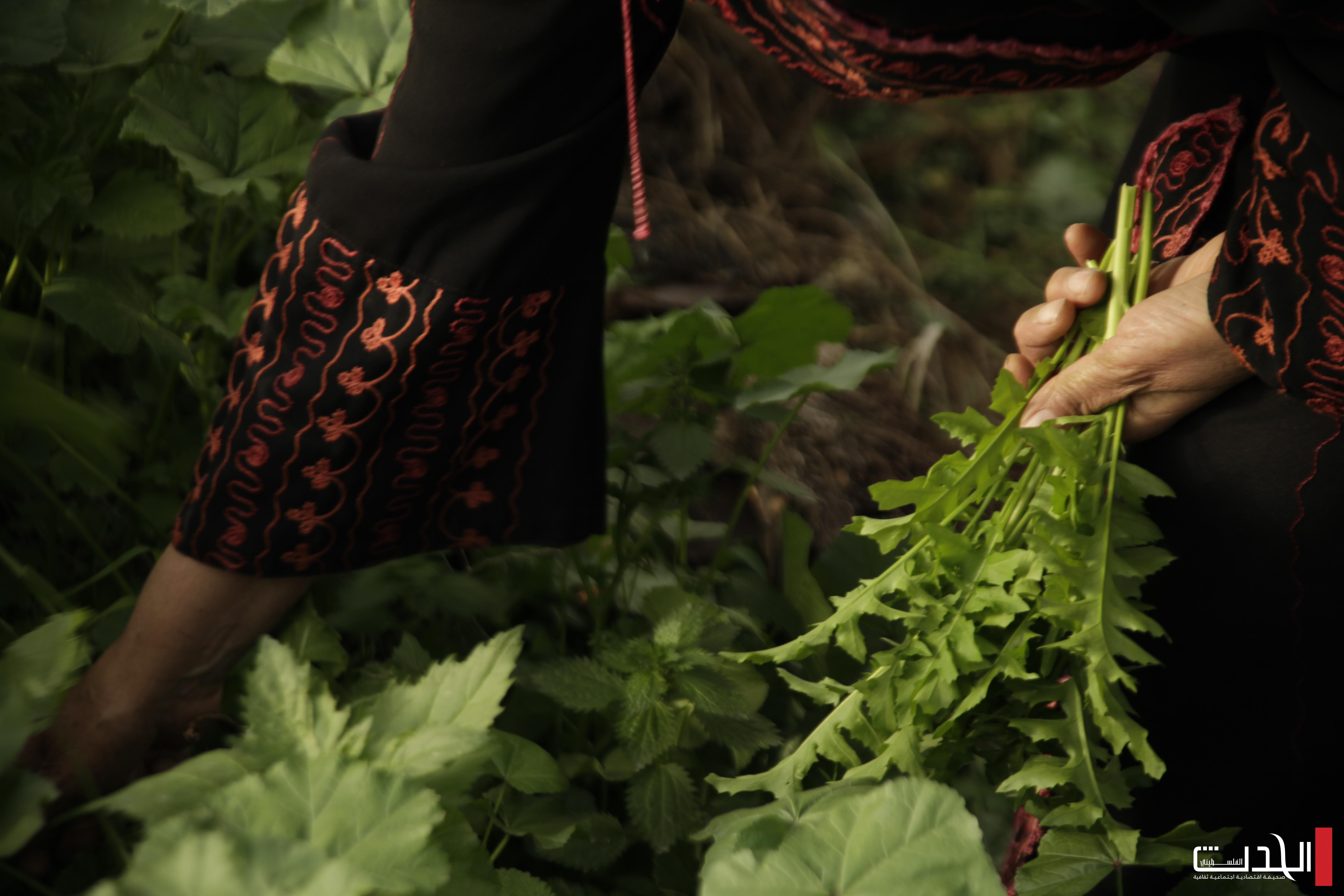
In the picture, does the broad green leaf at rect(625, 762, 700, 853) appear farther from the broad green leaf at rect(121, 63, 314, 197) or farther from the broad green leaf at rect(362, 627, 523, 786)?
the broad green leaf at rect(121, 63, 314, 197)

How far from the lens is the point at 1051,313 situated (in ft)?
2.73

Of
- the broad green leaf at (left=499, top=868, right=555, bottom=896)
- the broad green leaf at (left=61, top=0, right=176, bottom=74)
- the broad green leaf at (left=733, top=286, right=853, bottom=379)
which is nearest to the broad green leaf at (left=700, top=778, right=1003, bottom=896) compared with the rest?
the broad green leaf at (left=499, top=868, right=555, bottom=896)

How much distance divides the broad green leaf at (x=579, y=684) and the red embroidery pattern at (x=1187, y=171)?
608mm

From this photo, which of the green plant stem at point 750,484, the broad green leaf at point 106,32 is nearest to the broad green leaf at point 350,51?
the broad green leaf at point 106,32

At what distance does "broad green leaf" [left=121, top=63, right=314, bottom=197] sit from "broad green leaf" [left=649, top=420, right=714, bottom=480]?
47cm

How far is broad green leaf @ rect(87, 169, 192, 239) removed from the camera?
3.19 feet

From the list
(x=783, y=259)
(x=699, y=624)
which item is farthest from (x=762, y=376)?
(x=783, y=259)

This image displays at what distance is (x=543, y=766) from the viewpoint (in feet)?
2.56

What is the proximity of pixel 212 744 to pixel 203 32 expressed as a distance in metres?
0.76

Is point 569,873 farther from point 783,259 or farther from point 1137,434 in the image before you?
point 783,259

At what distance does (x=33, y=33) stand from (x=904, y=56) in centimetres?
77

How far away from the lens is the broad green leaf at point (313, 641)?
85 cm

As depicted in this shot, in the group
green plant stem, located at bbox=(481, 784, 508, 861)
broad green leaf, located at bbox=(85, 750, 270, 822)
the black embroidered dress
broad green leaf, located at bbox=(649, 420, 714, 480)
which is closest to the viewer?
broad green leaf, located at bbox=(85, 750, 270, 822)

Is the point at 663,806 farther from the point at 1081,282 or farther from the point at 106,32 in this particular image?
the point at 106,32
